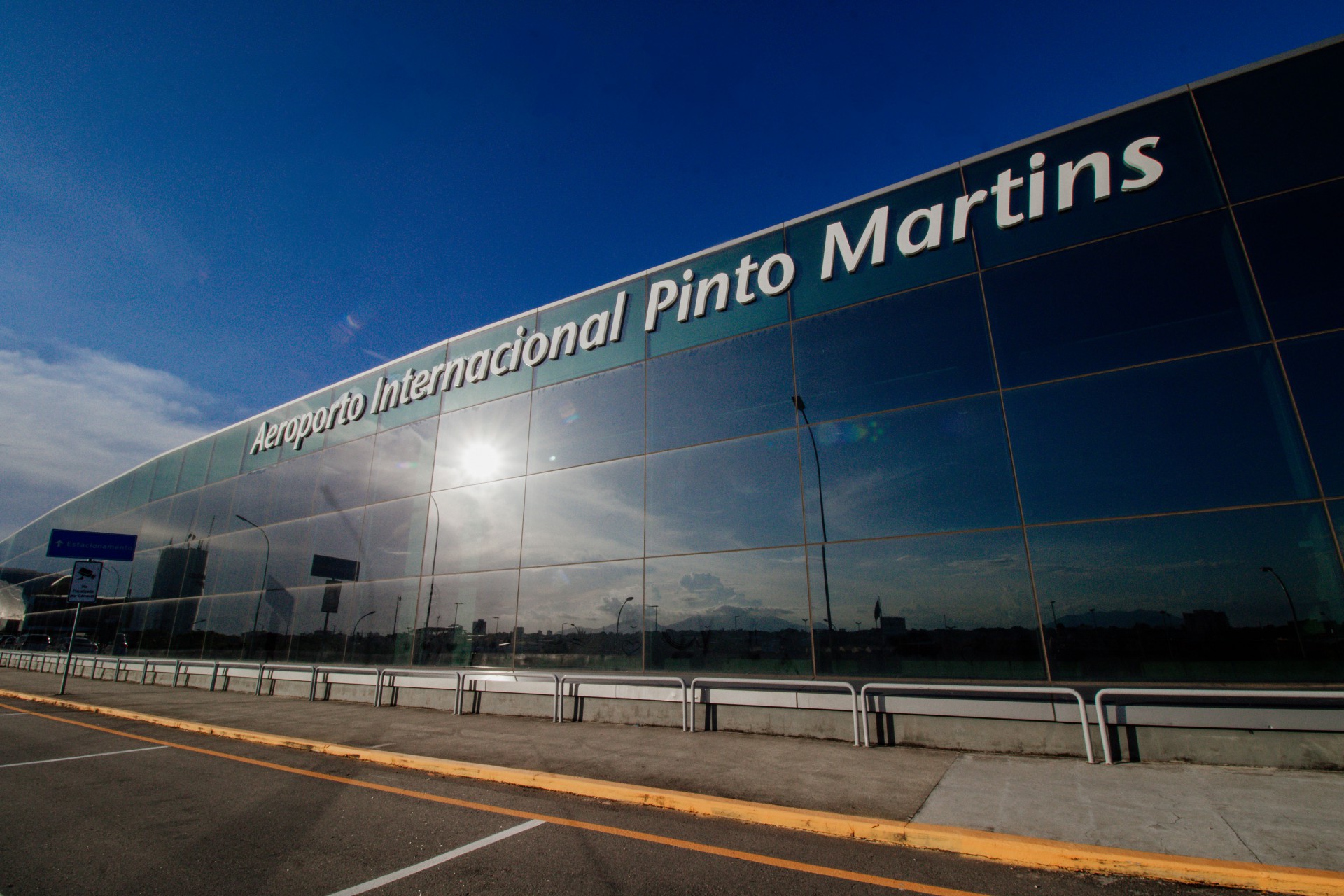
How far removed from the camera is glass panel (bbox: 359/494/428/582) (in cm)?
1572

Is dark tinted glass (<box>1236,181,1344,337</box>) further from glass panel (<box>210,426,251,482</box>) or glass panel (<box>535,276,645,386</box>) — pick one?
glass panel (<box>210,426,251,482</box>)

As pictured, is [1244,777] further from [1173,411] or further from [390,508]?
[390,508]

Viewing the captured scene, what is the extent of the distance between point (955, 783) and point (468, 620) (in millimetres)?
11169

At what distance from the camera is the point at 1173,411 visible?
8039mm

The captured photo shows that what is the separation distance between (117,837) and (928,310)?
11.8 meters

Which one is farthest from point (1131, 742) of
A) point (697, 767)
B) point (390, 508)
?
point (390, 508)

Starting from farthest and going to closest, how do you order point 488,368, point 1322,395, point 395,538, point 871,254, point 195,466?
point 195,466, point 395,538, point 488,368, point 871,254, point 1322,395

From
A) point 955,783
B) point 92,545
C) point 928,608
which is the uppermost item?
point 92,545

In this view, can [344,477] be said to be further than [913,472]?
Yes

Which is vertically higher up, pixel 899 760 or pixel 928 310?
pixel 928 310

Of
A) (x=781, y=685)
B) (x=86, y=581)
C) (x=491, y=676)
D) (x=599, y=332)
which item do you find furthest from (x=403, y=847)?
(x=86, y=581)

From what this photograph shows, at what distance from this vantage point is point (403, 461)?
17.0 meters

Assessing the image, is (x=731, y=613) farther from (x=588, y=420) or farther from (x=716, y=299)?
(x=716, y=299)

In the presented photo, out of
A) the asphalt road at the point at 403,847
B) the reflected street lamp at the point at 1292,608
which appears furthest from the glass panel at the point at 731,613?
the reflected street lamp at the point at 1292,608
